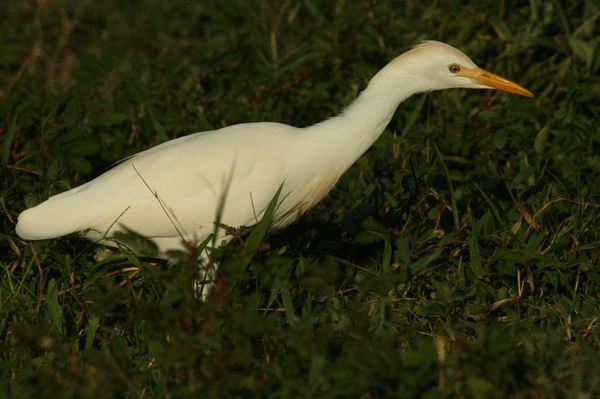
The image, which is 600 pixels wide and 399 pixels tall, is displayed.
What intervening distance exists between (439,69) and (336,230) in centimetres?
121

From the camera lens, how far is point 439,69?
4.03 m

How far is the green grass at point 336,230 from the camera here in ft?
9.70

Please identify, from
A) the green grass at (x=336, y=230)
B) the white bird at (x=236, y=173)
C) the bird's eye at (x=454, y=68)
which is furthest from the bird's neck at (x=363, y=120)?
the green grass at (x=336, y=230)

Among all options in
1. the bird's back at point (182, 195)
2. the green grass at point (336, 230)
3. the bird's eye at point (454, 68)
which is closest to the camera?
the green grass at point (336, 230)

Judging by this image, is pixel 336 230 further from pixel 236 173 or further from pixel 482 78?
pixel 482 78

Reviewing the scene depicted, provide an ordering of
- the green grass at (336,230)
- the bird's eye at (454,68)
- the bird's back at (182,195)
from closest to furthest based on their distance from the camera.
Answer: the green grass at (336,230), the bird's back at (182,195), the bird's eye at (454,68)

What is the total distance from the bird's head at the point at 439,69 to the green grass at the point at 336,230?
1.35 ft

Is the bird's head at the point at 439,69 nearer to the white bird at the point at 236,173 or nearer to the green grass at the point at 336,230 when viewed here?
the white bird at the point at 236,173

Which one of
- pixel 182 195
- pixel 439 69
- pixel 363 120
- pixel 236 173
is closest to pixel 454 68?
pixel 439 69

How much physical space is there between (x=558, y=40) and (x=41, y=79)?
4603mm

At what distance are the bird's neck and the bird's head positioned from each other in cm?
5

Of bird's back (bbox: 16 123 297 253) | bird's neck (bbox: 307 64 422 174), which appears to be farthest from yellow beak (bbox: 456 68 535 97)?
bird's back (bbox: 16 123 297 253)

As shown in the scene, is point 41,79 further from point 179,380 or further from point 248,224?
point 179,380

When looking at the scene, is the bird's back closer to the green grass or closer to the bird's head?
the green grass
